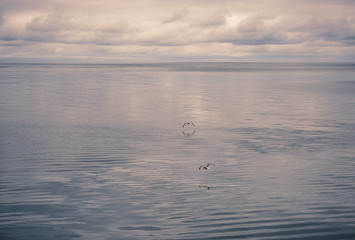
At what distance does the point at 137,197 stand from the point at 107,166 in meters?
4.84

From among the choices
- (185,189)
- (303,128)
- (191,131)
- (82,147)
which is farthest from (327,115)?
(185,189)

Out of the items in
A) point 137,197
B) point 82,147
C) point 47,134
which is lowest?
point 137,197

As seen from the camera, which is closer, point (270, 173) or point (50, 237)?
point (50, 237)

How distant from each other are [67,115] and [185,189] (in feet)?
84.1

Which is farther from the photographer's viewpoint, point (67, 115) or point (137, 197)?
point (67, 115)

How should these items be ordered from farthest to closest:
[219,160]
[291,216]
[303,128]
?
[303,128]
[219,160]
[291,216]

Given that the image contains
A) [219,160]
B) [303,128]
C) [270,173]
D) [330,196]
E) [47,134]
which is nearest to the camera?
[330,196]

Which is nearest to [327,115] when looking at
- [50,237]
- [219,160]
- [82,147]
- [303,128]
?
[303,128]

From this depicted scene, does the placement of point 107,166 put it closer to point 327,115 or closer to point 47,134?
point 47,134

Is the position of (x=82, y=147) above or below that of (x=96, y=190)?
above

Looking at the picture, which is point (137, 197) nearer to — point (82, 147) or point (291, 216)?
point (291, 216)

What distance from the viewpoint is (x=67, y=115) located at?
134 feet

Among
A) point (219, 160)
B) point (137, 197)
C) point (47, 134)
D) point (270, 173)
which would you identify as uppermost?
point (47, 134)

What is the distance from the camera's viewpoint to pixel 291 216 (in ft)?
48.8
